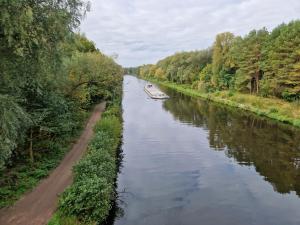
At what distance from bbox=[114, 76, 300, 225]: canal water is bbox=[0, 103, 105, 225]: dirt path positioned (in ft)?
11.8

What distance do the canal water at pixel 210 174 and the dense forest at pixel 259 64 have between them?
386 inches

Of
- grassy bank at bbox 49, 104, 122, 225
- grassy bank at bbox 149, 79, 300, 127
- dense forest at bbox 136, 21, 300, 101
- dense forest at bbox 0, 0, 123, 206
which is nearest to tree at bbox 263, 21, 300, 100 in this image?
dense forest at bbox 136, 21, 300, 101

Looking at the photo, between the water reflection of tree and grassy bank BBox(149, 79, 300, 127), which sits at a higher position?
grassy bank BBox(149, 79, 300, 127)

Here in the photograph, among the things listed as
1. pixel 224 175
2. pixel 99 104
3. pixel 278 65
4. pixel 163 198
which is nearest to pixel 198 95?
pixel 278 65

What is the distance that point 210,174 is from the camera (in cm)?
2256

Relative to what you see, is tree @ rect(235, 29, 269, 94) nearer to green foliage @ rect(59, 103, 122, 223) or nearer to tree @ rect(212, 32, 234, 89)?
tree @ rect(212, 32, 234, 89)

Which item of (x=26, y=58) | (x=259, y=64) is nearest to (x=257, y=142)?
(x=26, y=58)

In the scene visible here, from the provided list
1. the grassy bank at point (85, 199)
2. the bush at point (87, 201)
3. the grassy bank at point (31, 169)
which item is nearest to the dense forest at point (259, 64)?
the grassy bank at point (31, 169)

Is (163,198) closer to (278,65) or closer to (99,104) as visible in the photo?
(99,104)

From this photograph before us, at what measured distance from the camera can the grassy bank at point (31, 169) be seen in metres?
15.3

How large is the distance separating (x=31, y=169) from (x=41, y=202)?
4215 millimetres

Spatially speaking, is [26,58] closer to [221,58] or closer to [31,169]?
[31,169]

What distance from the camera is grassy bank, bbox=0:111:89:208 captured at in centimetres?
1528

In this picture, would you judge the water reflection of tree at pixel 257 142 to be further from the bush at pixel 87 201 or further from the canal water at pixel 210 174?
the bush at pixel 87 201
